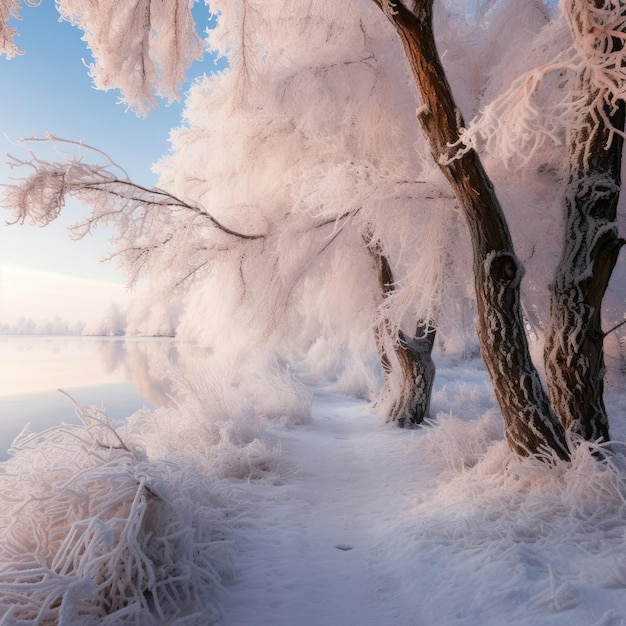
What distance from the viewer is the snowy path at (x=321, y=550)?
243cm

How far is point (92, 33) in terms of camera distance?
4402 millimetres

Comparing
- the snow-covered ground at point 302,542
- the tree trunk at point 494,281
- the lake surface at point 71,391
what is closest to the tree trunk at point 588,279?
the tree trunk at point 494,281

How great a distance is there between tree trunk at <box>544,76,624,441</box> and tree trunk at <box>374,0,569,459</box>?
37 centimetres

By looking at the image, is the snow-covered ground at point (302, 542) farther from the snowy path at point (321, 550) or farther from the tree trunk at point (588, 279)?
the tree trunk at point (588, 279)

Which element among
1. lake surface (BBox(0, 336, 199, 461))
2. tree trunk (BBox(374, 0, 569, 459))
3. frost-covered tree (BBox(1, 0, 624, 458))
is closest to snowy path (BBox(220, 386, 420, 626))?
tree trunk (BBox(374, 0, 569, 459))

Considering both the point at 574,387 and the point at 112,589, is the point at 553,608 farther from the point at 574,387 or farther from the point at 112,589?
the point at 574,387

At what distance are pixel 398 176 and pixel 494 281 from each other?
1581 millimetres

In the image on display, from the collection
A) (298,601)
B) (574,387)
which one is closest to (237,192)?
(574,387)

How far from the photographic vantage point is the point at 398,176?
486cm

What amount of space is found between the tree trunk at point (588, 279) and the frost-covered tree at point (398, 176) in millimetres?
14

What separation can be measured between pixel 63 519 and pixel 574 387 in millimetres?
4069

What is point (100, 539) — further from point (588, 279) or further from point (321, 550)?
point (588, 279)

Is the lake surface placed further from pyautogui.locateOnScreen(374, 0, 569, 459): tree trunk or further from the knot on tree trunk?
the knot on tree trunk

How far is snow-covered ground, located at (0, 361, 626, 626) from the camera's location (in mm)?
2199
